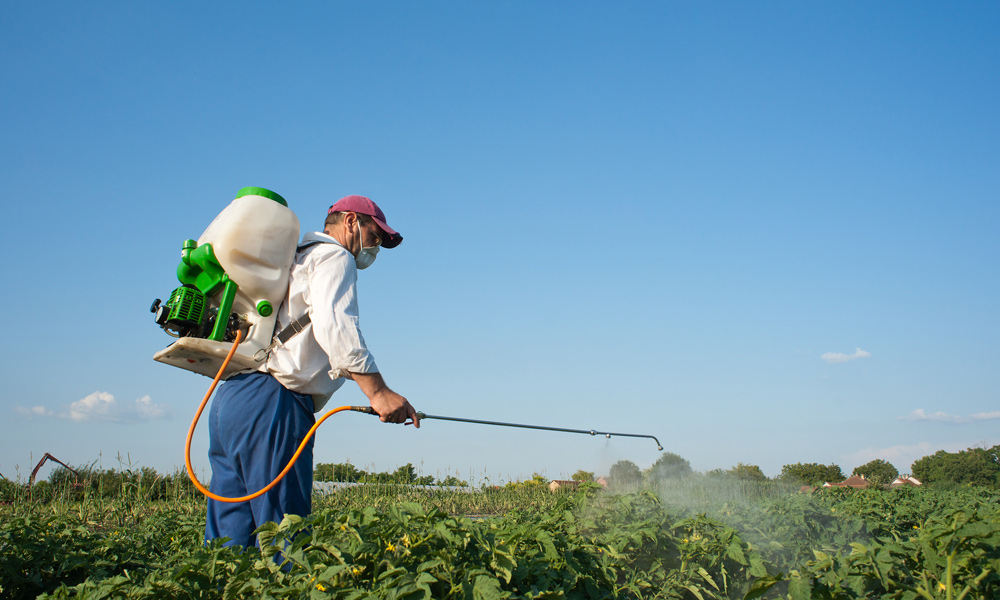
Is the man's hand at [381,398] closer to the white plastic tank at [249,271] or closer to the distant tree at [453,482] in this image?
the white plastic tank at [249,271]

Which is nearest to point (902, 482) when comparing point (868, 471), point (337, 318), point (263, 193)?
point (868, 471)

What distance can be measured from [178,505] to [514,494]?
471 centimetres

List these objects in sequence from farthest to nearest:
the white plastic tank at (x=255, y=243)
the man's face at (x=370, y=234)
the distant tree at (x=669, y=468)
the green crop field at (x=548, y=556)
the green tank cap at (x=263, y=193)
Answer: the distant tree at (x=669, y=468) < the man's face at (x=370, y=234) < the green tank cap at (x=263, y=193) < the white plastic tank at (x=255, y=243) < the green crop field at (x=548, y=556)

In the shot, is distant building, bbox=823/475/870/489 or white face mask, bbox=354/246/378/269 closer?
white face mask, bbox=354/246/378/269

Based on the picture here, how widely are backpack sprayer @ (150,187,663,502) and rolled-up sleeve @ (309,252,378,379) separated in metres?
0.17

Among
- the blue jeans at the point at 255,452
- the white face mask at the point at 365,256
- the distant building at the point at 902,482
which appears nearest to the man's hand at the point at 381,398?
the blue jeans at the point at 255,452

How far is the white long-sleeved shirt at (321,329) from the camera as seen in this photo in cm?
271

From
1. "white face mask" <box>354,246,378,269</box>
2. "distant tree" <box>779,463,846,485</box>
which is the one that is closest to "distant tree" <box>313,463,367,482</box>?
"white face mask" <box>354,246,378,269</box>

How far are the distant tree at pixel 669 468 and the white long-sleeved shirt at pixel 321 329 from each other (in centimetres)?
290

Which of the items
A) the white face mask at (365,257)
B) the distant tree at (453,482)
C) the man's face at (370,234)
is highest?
the man's face at (370,234)

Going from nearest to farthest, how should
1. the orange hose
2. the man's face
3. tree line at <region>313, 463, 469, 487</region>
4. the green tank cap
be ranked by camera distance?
the orange hose, the green tank cap, the man's face, tree line at <region>313, 463, 469, 487</region>

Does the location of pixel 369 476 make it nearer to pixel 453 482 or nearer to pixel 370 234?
pixel 453 482

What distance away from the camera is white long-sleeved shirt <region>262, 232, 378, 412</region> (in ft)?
8.91

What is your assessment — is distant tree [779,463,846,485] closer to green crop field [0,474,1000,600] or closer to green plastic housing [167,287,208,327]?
green crop field [0,474,1000,600]
